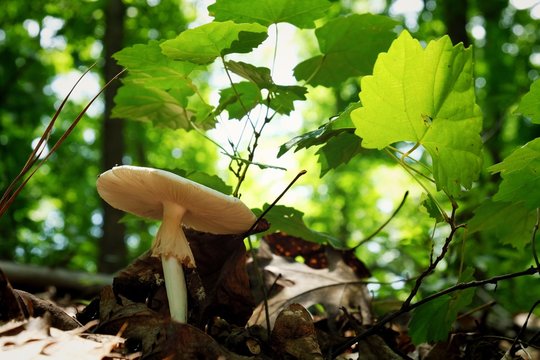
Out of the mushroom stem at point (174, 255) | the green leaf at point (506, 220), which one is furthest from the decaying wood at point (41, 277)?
the green leaf at point (506, 220)

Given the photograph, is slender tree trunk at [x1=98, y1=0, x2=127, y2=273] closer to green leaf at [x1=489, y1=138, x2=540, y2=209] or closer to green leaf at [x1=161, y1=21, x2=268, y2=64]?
green leaf at [x1=161, y1=21, x2=268, y2=64]

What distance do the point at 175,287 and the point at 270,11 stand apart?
740mm

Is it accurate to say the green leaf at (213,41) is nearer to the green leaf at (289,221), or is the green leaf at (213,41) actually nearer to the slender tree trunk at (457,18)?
the green leaf at (289,221)

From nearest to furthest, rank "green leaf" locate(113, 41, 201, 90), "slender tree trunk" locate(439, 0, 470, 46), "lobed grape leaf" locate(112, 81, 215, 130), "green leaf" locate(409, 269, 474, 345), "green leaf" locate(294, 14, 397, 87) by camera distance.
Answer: "green leaf" locate(409, 269, 474, 345) < "green leaf" locate(113, 41, 201, 90) < "green leaf" locate(294, 14, 397, 87) < "lobed grape leaf" locate(112, 81, 215, 130) < "slender tree trunk" locate(439, 0, 470, 46)

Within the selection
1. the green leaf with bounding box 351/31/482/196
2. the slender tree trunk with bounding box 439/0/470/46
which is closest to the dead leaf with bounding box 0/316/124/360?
the green leaf with bounding box 351/31/482/196

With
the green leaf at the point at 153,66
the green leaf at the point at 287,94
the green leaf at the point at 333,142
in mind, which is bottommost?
the green leaf at the point at 333,142

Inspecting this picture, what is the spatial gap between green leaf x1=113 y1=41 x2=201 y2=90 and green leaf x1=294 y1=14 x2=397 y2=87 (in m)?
0.37

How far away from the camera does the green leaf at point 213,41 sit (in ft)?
3.91

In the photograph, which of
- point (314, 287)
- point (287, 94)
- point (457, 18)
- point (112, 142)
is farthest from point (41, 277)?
point (457, 18)

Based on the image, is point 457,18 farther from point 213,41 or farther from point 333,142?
point 213,41

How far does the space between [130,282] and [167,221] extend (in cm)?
19

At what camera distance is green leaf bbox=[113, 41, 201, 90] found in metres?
1.33

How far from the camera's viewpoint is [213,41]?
48.1 inches

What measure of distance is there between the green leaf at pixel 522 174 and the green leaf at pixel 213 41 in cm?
64
